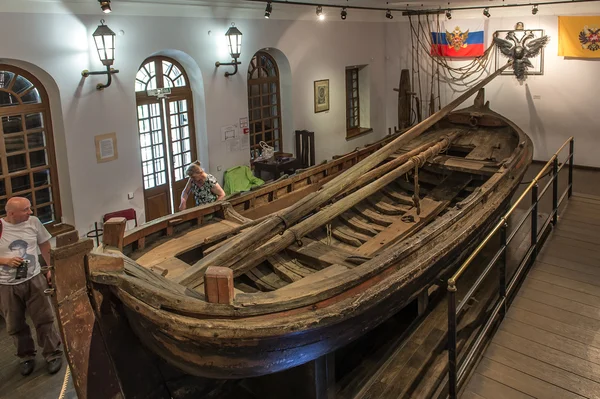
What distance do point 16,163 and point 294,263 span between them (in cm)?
382

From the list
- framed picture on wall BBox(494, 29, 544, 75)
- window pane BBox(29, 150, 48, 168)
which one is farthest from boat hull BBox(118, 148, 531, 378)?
framed picture on wall BBox(494, 29, 544, 75)

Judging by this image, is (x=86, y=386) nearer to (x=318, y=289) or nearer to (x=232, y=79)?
(x=318, y=289)

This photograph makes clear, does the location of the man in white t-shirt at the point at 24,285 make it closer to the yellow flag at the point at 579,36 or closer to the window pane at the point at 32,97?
the window pane at the point at 32,97

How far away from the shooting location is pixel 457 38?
11.7 meters

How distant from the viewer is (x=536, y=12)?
10.3 meters

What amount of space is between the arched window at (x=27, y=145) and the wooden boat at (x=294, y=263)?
257 cm

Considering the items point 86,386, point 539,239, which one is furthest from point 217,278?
point 539,239

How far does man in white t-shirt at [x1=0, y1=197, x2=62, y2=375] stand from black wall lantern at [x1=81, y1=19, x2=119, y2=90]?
2679mm

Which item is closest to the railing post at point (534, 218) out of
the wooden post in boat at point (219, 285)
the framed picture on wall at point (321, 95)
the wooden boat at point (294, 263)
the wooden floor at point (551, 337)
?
the wooden floor at point (551, 337)

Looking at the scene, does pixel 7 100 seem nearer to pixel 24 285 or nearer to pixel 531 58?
pixel 24 285

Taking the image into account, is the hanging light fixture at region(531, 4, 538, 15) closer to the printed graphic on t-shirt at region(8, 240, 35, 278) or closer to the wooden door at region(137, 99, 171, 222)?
the wooden door at region(137, 99, 171, 222)

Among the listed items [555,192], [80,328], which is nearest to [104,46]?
[80,328]

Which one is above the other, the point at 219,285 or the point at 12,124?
the point at 12,124

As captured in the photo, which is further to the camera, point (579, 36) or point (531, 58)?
point (531, 58)
